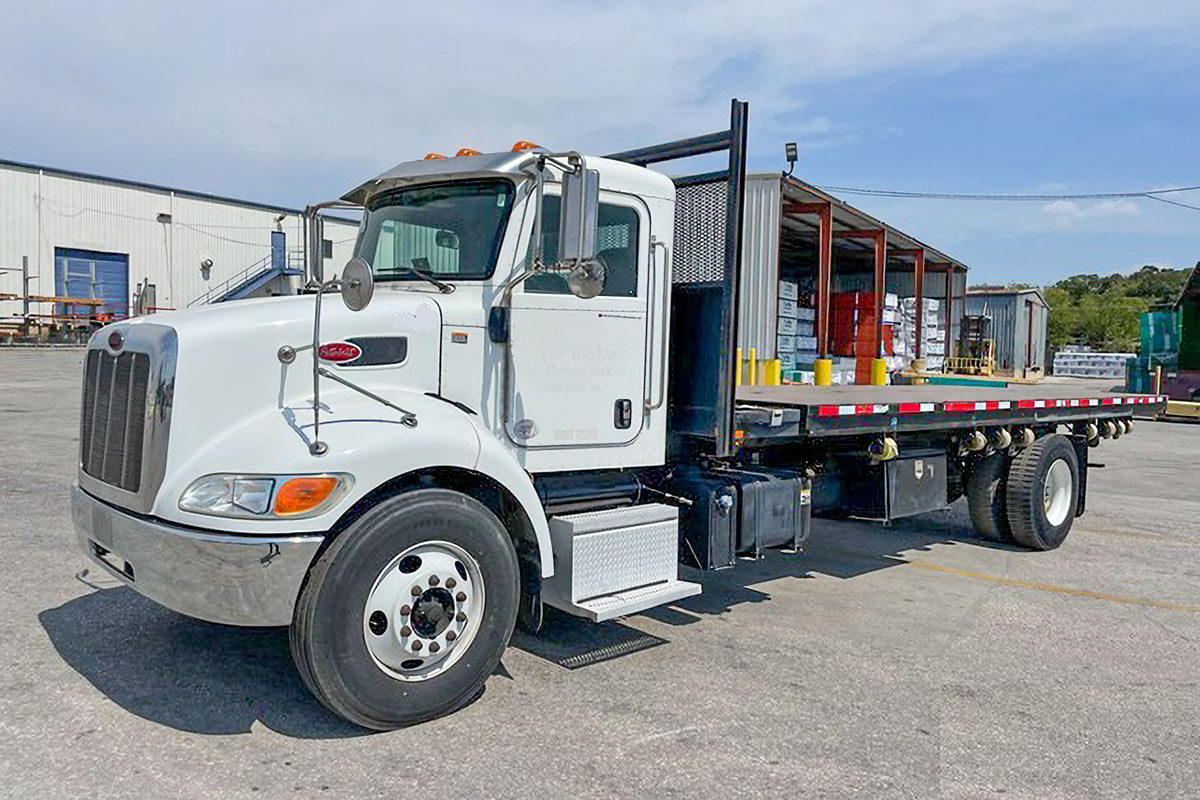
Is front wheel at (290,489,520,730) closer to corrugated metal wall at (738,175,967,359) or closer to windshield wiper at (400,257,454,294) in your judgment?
windshield wiper at (400,257,454,294)

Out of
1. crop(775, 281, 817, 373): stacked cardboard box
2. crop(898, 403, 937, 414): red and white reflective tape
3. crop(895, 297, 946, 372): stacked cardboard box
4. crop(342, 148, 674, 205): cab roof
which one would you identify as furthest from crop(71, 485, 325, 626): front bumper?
crop(895, 297, 946, 372): stacked cardboard box

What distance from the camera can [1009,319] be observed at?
48312 mm

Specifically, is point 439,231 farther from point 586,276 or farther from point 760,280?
point 760,280

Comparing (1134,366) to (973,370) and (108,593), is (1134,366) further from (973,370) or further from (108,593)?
(108,593)

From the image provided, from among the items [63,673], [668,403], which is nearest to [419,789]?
[63,673]

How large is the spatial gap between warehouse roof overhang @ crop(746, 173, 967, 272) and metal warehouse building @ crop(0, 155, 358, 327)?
1935 centimetres

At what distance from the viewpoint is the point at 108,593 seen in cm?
613

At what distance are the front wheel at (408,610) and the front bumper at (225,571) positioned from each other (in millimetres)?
107

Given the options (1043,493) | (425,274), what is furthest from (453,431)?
(1043,493)

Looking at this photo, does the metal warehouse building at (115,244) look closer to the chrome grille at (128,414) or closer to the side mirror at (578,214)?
the chrome grille at (128,414)

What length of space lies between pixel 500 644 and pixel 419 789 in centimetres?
90

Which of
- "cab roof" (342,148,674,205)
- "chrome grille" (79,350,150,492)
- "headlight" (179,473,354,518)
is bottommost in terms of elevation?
"headlight" (179,473,354,518)

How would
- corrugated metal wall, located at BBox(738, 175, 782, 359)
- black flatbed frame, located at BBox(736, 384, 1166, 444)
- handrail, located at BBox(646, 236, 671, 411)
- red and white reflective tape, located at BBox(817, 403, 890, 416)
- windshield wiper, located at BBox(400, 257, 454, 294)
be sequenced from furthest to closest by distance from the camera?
corrugated metal wall, located at BBox(738, 175, 782, 359) → red and white reflective tape, located at BBox(817, 403, 890, 416) → black flatbed frame, located at BBox(736, 384, 1166, 444) → handrail, located at BBox(646, 236, 671, 411) → windshield wiper, located at BBox(400, 257, 454, 294)

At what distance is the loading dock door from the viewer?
133 feet
